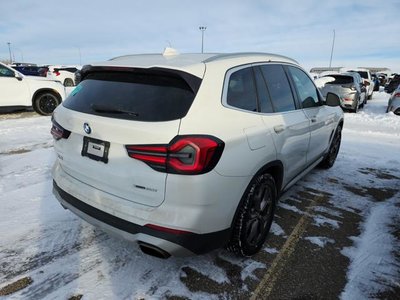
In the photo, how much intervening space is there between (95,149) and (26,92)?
29.7 ft

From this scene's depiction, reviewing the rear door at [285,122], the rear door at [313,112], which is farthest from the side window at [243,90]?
the rear door at [313,112]

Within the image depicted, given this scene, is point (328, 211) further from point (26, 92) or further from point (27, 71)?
point (27, 71)

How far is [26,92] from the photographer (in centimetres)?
1014

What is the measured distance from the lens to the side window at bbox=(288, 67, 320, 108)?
395cm

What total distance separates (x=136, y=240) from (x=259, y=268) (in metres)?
1.21

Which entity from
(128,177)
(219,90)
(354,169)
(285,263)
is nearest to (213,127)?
(219,90)

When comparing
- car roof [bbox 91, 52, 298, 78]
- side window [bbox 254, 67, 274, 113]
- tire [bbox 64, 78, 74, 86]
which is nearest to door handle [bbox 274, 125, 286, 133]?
side window [bbox 254, 67, 274, 113]

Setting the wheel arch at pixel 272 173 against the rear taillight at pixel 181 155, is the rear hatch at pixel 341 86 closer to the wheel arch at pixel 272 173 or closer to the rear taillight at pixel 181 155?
the wheel arch at pixel 272 173

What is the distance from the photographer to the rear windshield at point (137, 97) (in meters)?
2.30

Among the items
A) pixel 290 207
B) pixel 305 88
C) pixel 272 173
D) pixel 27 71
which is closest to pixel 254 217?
pixel 272 173

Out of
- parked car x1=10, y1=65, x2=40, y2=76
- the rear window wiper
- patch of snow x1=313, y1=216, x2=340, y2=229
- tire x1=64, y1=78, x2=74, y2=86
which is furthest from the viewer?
parked car x1=10, y1=65, x2=40, y2=76

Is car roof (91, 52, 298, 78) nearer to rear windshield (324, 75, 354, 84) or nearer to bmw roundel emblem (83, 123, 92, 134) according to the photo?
bmw roundel emblem (83, 123, 92, 134)

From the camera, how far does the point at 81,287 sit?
2586mm

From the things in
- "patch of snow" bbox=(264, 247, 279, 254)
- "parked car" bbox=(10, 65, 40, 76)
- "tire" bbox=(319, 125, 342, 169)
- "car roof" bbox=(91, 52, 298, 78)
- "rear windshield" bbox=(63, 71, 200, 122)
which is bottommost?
"patch of snow" bbox=(264, 247, 279, 254)
